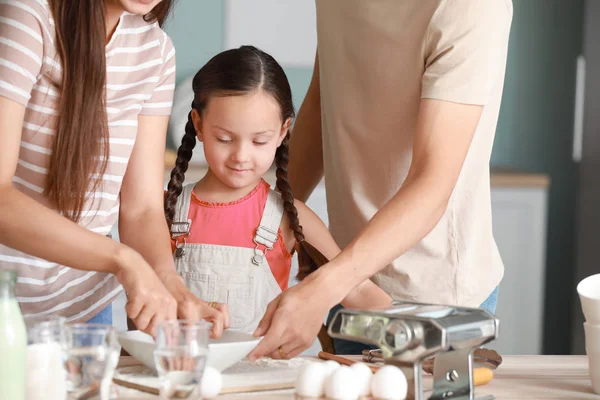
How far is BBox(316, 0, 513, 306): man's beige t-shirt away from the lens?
5.64 feet

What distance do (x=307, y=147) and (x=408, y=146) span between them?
407 mm

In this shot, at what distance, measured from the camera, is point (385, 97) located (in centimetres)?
177

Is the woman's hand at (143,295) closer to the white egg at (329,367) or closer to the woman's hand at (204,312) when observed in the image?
the woman's hand at (204,312)

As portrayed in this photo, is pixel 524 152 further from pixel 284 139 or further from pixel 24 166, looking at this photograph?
pixel 24 166

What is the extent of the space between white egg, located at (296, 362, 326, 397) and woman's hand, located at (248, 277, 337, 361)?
0.19m

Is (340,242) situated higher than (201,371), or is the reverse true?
(340,242)

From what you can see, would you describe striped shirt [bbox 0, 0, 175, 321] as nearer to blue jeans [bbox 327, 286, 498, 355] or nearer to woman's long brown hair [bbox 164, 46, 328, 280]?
woman's long brown hair [bbox 164, 46, 328, 280]

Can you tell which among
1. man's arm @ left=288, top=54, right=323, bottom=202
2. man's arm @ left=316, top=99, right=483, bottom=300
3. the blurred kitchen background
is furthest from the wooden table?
the blurred kitchen background

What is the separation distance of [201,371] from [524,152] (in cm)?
322

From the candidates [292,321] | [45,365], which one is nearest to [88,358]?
[45,365]

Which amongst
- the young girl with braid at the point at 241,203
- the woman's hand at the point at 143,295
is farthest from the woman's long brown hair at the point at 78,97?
the young girl with braid at the point at 241,203

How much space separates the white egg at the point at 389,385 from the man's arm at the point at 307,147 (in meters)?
1.04

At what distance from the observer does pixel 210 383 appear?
1.16m

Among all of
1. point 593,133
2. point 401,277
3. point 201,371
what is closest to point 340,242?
point 401,277
